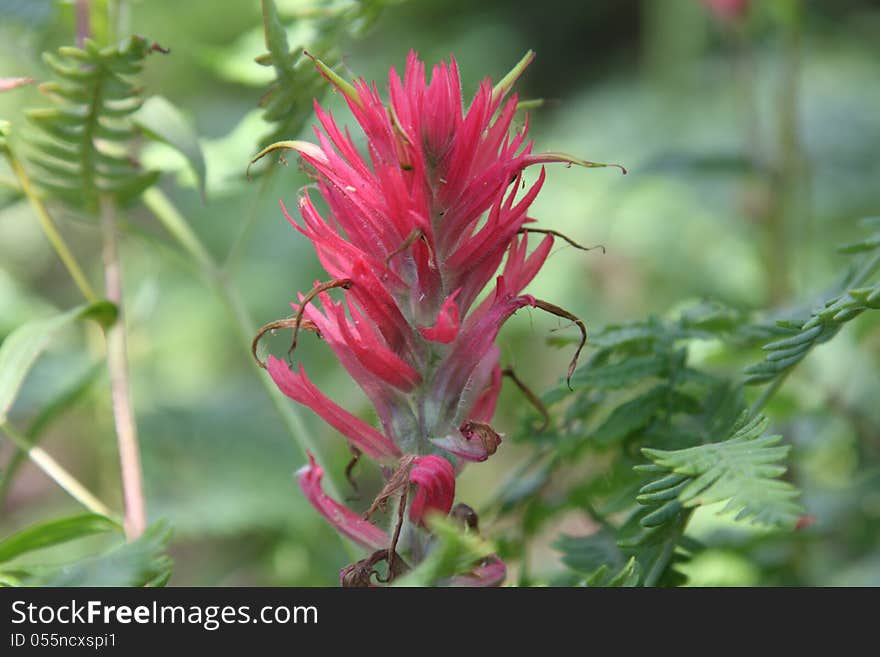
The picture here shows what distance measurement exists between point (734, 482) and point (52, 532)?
22.1 inches

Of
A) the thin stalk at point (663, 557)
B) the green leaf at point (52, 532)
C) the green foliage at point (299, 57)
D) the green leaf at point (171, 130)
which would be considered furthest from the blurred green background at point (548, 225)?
the green leaf at point (52, 532)

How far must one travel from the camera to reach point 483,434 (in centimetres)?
73

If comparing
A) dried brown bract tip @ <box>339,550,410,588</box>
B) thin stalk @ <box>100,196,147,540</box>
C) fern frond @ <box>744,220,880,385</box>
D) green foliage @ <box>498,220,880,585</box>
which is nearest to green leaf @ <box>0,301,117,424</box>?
thin stalk @ <box>100,196,147,540</box>

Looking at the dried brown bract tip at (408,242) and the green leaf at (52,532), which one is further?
the green leaf at (52,532)

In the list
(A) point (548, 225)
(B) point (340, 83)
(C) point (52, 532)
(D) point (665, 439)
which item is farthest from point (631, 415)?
(A) point (548, 225)

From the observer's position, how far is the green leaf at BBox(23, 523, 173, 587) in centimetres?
63

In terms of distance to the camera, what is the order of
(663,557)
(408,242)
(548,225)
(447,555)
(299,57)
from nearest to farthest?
(447,555)
(408,242)
(663,557)
(299,57)
(548,225)

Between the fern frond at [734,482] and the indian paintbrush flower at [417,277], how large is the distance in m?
0.13

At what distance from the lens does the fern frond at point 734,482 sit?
0.57 metres

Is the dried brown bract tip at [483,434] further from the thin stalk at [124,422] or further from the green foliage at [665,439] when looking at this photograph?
the thin stalk at [124,422]

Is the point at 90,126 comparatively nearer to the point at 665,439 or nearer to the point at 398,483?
the point at 398,483

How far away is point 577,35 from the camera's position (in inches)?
174

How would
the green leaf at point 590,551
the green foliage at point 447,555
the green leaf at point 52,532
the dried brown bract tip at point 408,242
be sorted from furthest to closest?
the green leaf at point 590,551
the green leaf at point 52,532
the dried brown bract tip at point 408,242
the green foliage at point 447,555
